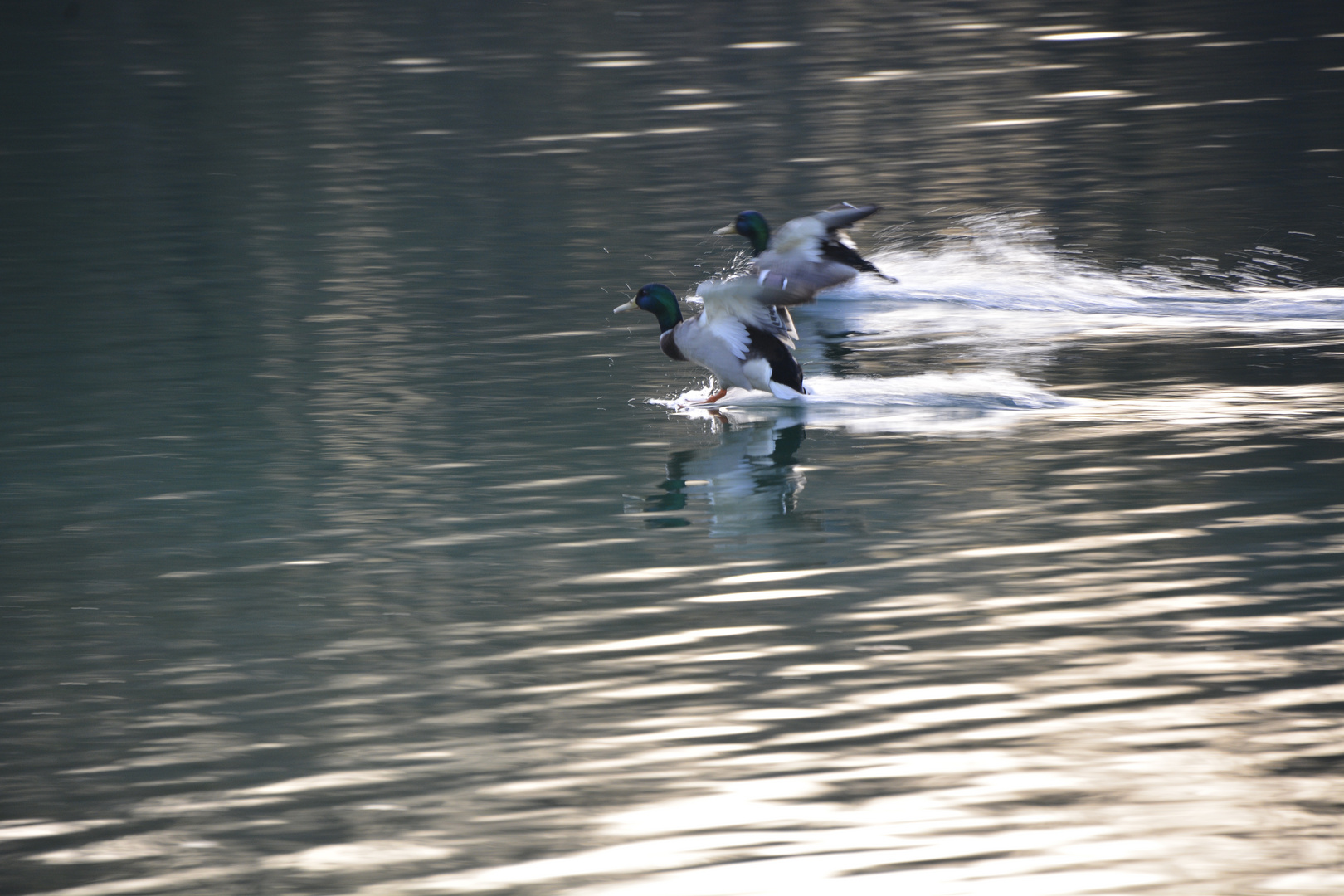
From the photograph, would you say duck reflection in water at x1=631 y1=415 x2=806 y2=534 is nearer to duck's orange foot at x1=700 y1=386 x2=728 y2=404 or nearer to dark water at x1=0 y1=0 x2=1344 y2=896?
dark water at x1=0 y1=0 x2=1344 y2=896

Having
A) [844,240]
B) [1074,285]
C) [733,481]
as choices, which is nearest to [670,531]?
[733,481]

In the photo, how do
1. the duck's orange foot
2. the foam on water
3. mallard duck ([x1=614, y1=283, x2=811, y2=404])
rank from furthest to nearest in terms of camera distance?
1. the duck's orange foot
2. the foam on water
3. mallard duck ([x1=614, y1=283, x2=811, y2=404])

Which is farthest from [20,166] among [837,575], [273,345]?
[837,575]

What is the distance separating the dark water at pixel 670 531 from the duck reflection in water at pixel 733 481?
4 centimetres

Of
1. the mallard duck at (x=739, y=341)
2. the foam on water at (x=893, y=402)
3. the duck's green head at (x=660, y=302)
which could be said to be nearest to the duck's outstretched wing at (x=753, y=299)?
the mallard duck at (x=739, y=341)

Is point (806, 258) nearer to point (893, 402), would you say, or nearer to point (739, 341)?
point (739, 341)

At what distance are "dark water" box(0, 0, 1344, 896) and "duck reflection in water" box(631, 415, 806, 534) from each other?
0.13 feet

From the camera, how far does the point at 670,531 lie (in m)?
8.48

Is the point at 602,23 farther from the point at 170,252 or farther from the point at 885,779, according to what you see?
the point at 885,779

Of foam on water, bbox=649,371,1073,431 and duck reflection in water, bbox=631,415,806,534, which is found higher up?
foam on water, bbox=649,371,1073,431

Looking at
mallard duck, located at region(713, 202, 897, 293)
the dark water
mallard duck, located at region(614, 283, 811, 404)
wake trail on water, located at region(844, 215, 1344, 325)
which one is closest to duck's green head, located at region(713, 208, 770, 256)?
the dark water

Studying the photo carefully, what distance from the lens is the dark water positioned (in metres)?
5.38

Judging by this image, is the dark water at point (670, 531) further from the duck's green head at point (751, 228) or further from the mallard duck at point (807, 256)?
the mallard duck at point (807, 256)

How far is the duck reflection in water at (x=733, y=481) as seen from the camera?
8711 millimetres
